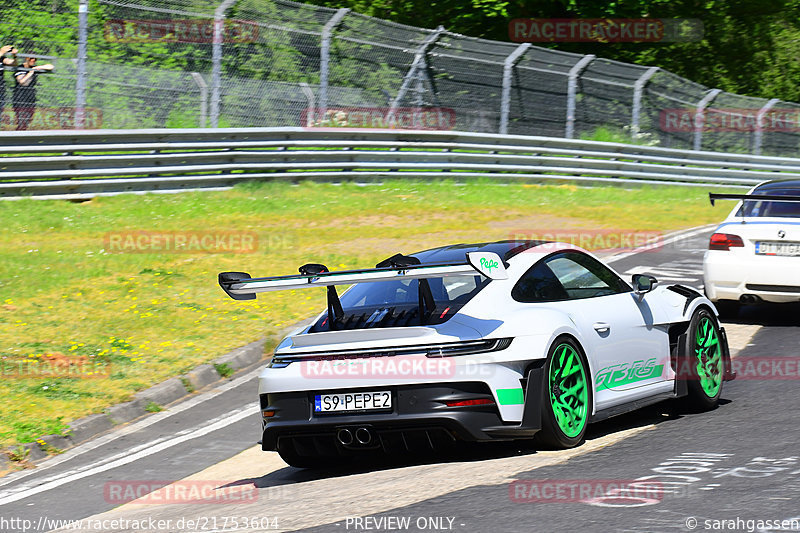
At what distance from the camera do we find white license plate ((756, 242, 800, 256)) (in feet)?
35.8

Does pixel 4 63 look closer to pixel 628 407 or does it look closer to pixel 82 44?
pixel 82 44

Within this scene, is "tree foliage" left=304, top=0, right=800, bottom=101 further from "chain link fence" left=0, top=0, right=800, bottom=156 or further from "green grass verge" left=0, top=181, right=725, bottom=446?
"green grass verge" left=0, top=181, right=725, bottom=446

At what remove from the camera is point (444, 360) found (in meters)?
6.28

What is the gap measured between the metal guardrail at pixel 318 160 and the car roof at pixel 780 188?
1000 centimetres

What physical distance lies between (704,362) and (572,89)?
17105 millimetres

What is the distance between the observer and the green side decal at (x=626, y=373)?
6.99 m

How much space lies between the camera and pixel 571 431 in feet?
21.8

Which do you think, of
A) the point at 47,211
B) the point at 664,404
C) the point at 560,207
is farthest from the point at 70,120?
the point at 664,404

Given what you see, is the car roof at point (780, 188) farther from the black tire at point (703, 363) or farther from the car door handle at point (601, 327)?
the car door handle at point (601, 327)

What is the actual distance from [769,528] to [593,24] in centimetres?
2920

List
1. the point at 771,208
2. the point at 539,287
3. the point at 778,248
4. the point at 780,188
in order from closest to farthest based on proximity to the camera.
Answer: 1. the point at 539,287
2. the point at 778,248
3. the point at 771,208
4. the point at 780,188

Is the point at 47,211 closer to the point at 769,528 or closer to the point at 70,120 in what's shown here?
the point at 70,120

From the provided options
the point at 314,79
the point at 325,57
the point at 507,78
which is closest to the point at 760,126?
the point at 507,78

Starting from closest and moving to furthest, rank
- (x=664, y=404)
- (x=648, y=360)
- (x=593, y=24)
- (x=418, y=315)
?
(x=418, y=315) → (x=648, y=360) → (x=664, y=404) → (x=593, y=24)
